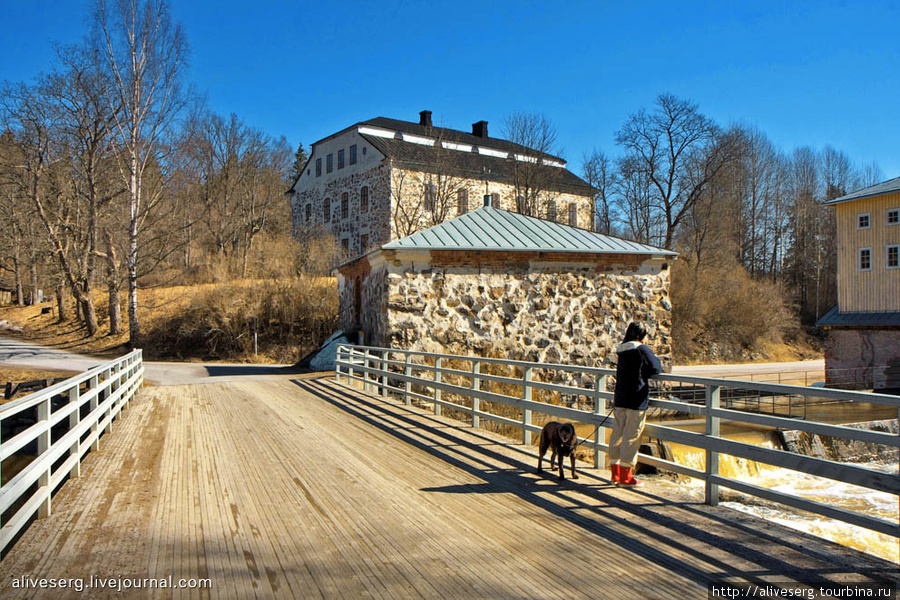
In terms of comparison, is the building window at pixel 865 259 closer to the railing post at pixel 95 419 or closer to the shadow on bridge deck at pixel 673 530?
the shadow on bridge deck at pixel 673 530

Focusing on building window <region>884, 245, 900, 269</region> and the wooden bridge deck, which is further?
building window <region>884, 245, 900, 269</region>

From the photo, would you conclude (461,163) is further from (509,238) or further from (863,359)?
(863,359)

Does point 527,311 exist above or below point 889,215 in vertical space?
below

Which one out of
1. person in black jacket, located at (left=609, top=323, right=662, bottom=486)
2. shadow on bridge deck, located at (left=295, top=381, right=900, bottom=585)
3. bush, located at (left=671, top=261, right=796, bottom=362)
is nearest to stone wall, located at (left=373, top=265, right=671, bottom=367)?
shadow on bridge deck, located at (left=295, top=381, right=900, bottom=585)

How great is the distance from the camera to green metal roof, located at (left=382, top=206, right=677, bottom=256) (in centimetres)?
1721

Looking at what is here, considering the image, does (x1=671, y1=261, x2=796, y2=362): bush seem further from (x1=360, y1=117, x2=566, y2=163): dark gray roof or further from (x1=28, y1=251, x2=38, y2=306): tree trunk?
(x1=28, y1=251, x2=38, y2=306): tree trunk

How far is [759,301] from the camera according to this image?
127ft

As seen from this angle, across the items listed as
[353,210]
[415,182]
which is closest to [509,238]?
[415,182]

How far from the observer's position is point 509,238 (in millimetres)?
18109

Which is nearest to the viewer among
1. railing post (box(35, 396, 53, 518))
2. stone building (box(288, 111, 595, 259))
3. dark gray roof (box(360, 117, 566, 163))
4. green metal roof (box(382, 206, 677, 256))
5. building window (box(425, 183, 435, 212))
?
railing post (box(35, 396, 53, 518))

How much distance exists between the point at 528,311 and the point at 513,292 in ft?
2.25

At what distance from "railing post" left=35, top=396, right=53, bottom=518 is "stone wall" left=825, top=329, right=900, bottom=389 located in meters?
27.9

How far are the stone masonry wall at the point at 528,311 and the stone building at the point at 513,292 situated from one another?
0.09 ft

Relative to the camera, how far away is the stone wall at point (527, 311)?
1700cm
